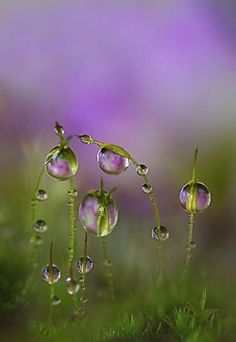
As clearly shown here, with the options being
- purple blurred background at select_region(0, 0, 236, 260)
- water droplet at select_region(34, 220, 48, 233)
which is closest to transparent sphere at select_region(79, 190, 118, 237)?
water droplet at select_region(34, 220, 48, 233)

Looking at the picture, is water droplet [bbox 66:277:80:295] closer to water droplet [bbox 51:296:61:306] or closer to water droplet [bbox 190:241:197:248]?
water droplet [bbox 51:296:61:306]

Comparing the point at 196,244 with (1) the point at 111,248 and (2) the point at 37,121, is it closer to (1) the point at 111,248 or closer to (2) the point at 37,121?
(1) the point at 111,248

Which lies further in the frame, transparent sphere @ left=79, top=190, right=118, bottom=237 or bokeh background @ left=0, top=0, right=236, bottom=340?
bokeh background @ left=0, top=0, right=236, bottom=340

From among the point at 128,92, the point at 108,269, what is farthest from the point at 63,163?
the point at 128,92

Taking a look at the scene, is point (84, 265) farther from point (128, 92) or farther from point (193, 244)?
point (128, 92)

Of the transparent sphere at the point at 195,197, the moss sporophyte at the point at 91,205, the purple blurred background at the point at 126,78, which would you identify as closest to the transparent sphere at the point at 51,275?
the moss sporophyte at the point at 91,205

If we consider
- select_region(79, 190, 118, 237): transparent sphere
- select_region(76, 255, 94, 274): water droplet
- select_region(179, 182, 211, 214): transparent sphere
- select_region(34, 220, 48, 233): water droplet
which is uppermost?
select_region(179, 182, 211, 214): transparent sphere

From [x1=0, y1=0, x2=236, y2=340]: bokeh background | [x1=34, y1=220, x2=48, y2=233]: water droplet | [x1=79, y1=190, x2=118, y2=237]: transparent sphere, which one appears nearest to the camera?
[x1=79, y1=190, x2=118, y2=237]: transparent sphere
